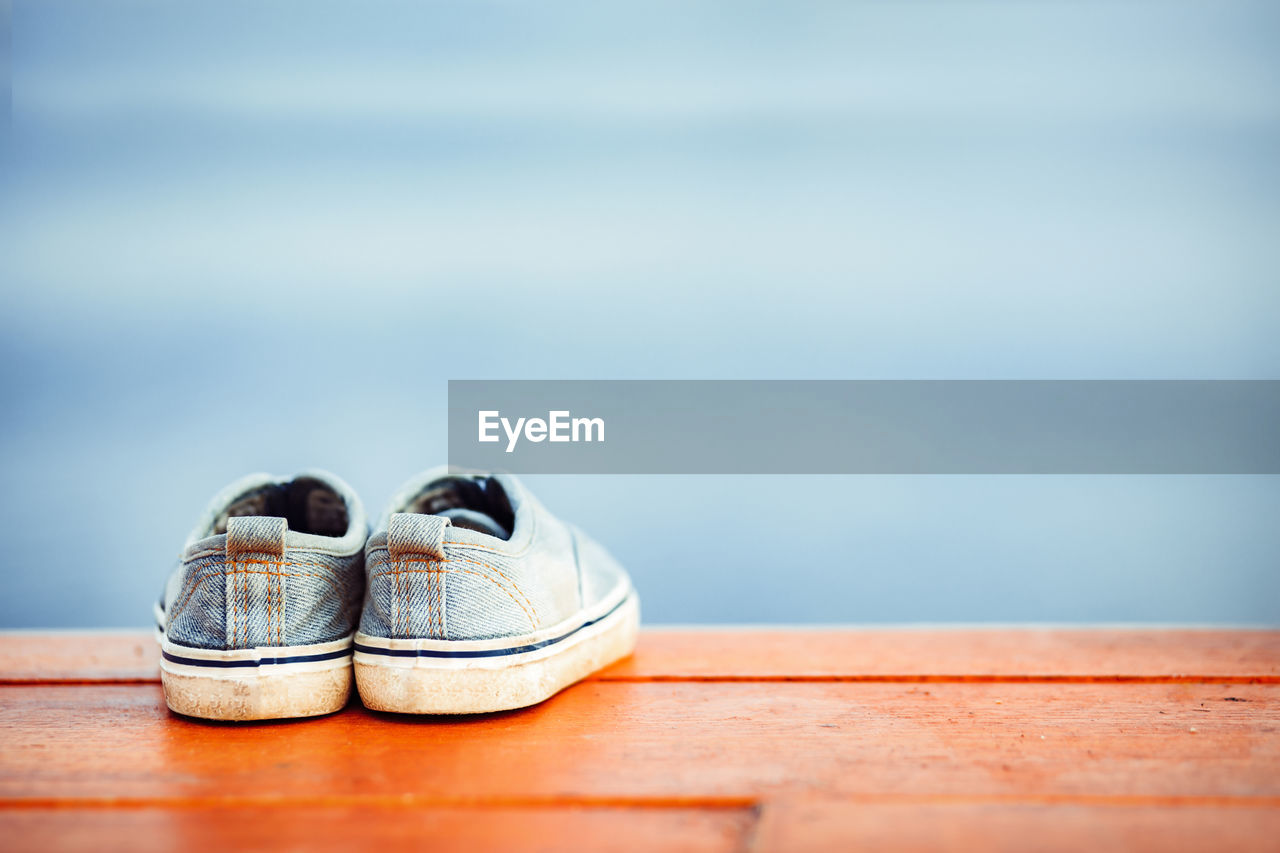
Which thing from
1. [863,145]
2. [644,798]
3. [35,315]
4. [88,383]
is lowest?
[644,798]

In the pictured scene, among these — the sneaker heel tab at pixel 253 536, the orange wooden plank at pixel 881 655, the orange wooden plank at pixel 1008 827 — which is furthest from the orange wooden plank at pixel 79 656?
the orange wooden plank at pixel 1008 827

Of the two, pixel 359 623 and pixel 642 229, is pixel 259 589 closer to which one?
pixel 359 623

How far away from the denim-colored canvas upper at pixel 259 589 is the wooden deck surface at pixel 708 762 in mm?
88

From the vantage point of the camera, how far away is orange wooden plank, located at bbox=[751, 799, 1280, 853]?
21.1 inches

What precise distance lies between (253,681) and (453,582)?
0.66 feet

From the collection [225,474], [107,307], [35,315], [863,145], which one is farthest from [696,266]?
[35,315]

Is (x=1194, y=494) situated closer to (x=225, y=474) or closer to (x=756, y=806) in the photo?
(x=756, y=806)

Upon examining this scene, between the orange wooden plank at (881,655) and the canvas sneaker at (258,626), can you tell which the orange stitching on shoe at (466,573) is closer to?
the canvas sneaker at (258,626)

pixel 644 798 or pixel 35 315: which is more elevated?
pixel 35 315

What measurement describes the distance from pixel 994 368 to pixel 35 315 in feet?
4.99

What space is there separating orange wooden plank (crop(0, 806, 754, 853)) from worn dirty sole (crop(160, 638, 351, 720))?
0.49ft

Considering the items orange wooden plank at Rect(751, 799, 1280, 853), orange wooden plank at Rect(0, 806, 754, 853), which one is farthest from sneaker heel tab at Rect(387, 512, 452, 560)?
orange wooden plank at Rect(751, 799, 1280, 853)

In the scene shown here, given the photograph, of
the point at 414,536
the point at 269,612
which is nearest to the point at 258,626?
the point at 269,612

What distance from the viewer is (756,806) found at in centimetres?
60
